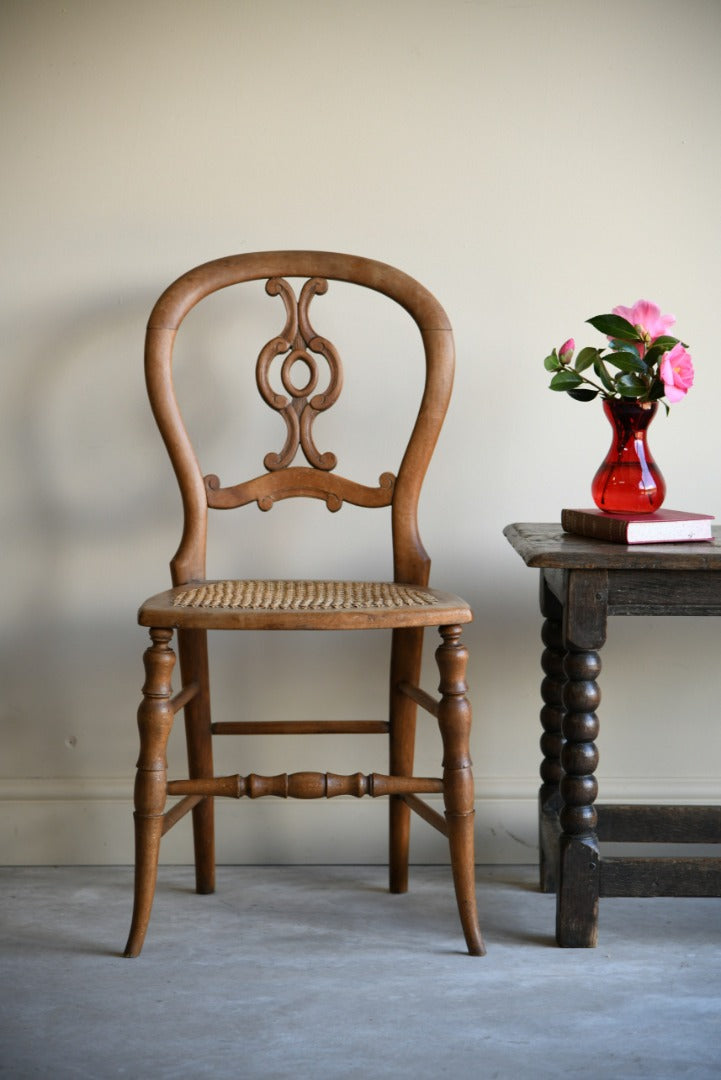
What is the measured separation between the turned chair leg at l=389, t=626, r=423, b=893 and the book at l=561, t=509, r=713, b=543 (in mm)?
337

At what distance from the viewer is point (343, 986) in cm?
137

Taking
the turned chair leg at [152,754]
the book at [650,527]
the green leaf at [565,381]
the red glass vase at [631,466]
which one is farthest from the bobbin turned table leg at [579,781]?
the turned chair leg at [152,754]

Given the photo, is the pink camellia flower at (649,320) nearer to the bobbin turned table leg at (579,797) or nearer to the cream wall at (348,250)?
the cream wall at (348,250)

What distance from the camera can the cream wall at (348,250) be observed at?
1821mm

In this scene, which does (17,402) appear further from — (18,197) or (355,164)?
(355,164)

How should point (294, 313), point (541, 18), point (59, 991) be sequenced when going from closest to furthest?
point (59, 991) → point (294, 313) → point (541, 18)

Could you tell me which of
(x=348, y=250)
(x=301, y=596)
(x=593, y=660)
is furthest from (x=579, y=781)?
(x=348, y=250)

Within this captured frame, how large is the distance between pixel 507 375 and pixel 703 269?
376 mm

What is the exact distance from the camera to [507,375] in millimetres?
1859

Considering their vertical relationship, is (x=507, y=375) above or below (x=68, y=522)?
above

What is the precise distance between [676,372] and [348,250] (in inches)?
24.9

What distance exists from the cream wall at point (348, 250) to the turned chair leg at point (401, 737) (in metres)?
0.15

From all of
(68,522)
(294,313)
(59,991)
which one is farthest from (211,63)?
(59,991)

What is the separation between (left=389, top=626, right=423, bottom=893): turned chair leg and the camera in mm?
1678
